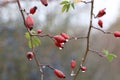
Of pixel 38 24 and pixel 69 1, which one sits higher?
pixel 69 1

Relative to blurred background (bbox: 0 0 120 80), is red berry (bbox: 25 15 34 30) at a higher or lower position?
higher

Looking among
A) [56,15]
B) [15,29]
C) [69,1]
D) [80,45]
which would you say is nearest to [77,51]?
[80,45]

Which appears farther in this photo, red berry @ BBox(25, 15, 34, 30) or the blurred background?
the blurred background

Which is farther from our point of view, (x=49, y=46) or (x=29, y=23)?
(x=49, y=46)

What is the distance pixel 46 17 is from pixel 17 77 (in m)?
1.15

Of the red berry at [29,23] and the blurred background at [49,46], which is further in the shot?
the blurred background at [49,46]

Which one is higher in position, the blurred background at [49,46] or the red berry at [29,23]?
the red berry at [29,23]

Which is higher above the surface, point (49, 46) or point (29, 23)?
point (29, 23)

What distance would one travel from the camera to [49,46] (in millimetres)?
6988

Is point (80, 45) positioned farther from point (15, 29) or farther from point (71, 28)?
point (15, 29)

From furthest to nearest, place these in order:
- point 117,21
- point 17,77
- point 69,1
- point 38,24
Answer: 1. point 117,21
2. point 17,77
3. point 38,24
4. point 69,1

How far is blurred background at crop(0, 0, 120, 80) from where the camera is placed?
6.54m

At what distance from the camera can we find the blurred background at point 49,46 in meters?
6.54

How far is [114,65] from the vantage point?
7.46 m
